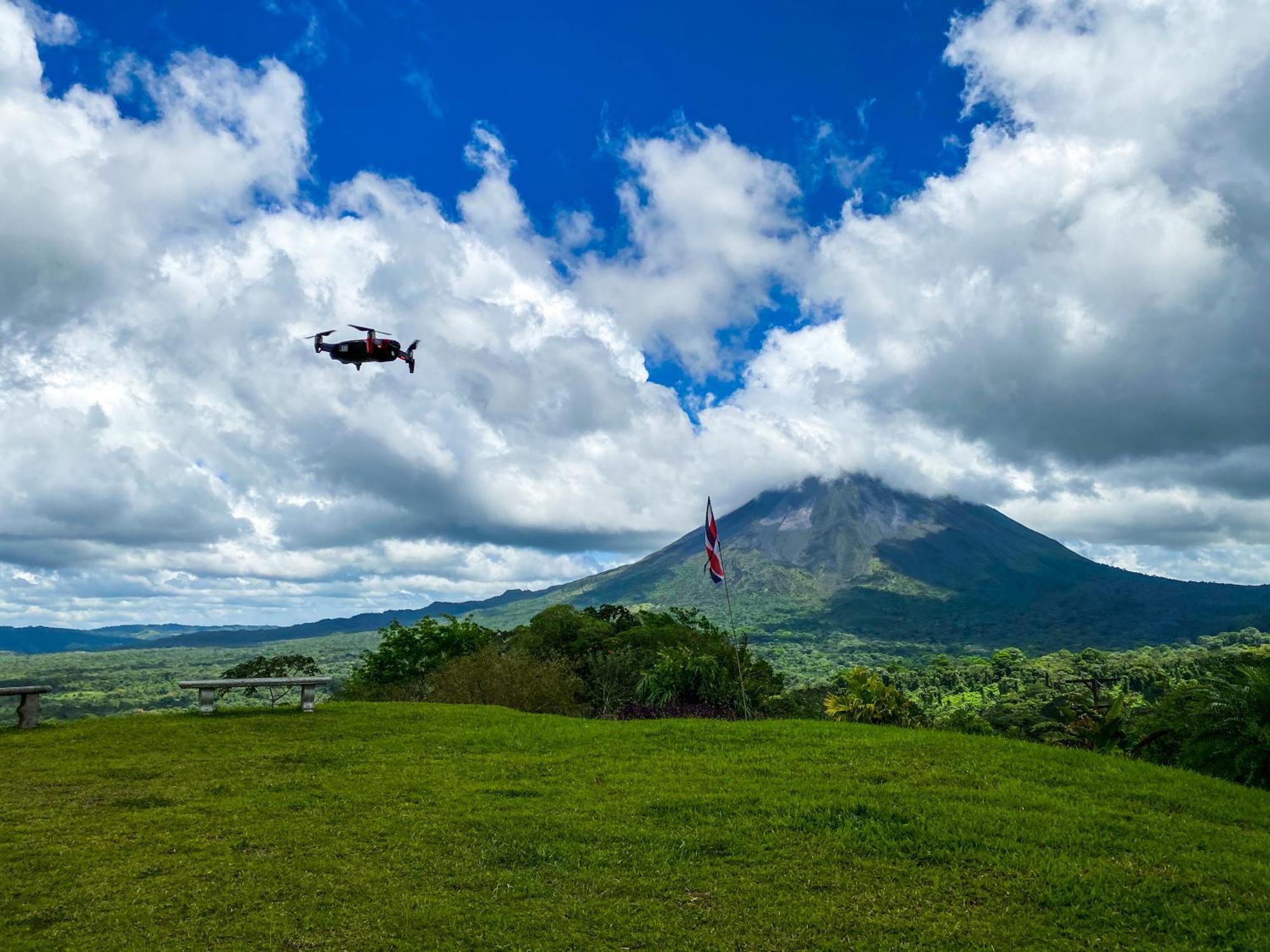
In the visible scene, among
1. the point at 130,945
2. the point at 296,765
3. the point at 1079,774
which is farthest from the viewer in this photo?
the point at 296,765

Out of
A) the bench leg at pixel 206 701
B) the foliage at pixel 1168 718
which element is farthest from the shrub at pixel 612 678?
the bench leg at pixel 206 701

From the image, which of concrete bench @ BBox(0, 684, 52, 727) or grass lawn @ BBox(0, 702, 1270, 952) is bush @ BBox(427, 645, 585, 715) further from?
grass lawn @ BBox(0, 702, 1270, 952)

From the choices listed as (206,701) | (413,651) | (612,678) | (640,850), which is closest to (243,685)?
(206,701)

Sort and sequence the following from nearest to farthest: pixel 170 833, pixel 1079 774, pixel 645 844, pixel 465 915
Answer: pixel 465 915 < pixel 645 844 < pixel 170 833 < pixel 1079 774

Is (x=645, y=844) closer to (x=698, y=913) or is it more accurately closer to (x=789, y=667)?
(x=698, y=913)

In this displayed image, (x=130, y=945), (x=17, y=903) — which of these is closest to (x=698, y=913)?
(x=130, y=945)

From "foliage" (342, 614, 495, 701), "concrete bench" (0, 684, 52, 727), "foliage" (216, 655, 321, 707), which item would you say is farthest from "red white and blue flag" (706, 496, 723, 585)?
"foliage" (216, 655, 321, 707)

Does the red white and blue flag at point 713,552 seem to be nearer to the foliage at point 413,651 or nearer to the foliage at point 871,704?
the foliage at point 871,704
